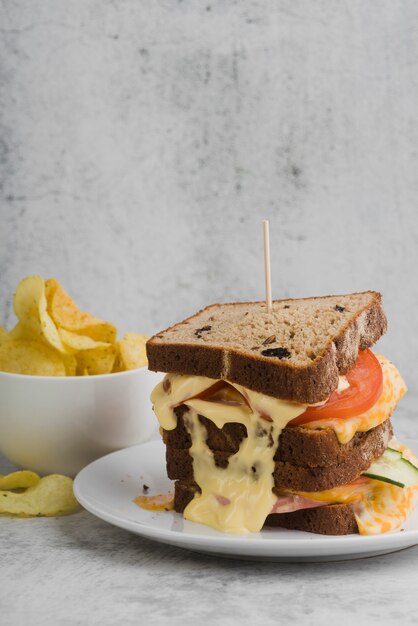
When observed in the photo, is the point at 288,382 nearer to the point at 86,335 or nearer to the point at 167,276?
the point at 86,335

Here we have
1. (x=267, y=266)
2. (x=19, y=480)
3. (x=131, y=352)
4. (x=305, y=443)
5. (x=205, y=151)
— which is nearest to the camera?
(x=305, y=443)

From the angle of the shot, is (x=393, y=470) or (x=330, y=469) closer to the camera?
(x=330, y=469)

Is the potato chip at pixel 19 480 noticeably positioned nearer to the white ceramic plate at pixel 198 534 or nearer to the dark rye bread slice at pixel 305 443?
the white ceramic plate at pixel 198 534

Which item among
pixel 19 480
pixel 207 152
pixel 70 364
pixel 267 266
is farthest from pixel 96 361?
pixel 207 152


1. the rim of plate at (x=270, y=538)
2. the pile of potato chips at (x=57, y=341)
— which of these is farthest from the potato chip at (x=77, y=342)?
the rim of plate at (x=270, y=538)

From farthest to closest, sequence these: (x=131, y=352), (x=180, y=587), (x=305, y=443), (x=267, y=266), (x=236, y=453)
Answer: (x=131, y=352) → (x=267, y=266) → (x=236, y=453) → (x=305, y=443) → (x=180, y=587)

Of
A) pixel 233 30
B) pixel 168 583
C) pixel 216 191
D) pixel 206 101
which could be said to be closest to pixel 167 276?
pixel 216 191

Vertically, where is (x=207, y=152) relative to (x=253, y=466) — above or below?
above

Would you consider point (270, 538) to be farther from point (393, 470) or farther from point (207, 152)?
point (207, 152)
